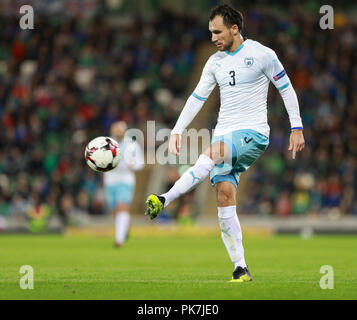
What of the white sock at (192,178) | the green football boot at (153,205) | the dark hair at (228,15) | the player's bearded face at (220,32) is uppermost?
the dark hair at (228,15)

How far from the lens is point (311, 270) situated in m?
10.3

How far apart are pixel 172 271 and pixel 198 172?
6.81 feet

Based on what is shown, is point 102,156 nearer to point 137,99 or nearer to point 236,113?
point 236,113

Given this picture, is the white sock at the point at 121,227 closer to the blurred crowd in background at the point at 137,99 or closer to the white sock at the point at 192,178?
the white sock at the point at 192,178

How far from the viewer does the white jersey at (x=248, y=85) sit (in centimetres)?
866

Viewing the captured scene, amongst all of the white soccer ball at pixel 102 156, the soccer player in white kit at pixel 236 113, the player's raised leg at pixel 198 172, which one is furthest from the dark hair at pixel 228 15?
the white soccer ball at pixel 102 156

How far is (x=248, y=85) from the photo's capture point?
8734mm

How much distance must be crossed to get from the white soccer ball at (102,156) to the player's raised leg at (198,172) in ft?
6.02

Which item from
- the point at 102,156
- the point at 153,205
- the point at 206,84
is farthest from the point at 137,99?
the point at 153,205

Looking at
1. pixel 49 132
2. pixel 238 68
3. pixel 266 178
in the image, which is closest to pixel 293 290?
pixel 238 68

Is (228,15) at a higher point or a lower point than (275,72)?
higher

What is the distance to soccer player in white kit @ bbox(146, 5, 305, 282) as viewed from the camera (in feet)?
28.2
